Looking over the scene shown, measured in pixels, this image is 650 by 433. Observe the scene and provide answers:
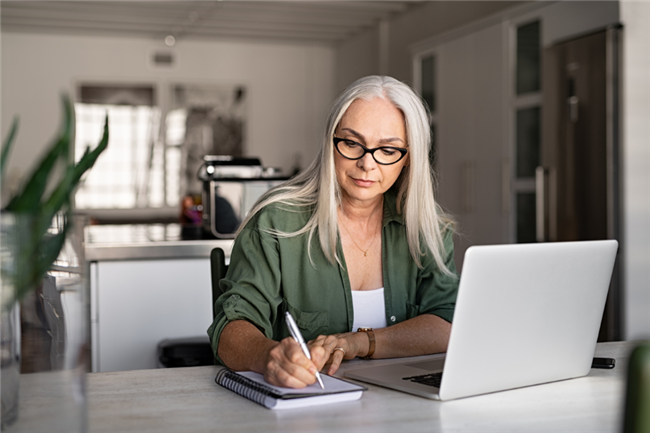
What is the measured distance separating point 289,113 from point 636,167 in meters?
5.58

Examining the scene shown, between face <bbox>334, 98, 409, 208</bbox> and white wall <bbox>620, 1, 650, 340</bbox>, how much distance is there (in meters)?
2.28

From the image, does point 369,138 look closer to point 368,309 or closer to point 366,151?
point 366,151

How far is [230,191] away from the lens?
2641 mm

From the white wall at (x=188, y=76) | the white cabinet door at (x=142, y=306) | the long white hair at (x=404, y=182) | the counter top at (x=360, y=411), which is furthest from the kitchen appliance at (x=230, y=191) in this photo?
the white wall at (x=188, y=76)

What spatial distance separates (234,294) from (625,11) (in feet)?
9.44

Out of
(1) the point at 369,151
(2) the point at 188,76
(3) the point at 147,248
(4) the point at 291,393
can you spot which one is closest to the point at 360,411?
(4) the point at 291,393

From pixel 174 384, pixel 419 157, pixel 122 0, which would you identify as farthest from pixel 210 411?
pixel 122 0

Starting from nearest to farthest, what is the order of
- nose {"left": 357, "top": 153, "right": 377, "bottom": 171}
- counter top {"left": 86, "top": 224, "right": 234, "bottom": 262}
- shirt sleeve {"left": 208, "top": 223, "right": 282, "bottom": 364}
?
1. shirt sleeve {"left": 208, "top": 223, "right": 282, "bottom": 364}
2. nose {"left": 357, "top": 153, "right": 377, "bottom": 171}
3. counter top {"left": 86, "top": 224, "right": 234, "bottom": 262}

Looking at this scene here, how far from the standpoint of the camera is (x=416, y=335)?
57.6 inches

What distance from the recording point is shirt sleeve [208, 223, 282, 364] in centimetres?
137

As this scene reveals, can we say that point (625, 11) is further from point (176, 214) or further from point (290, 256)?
point (176, 214)

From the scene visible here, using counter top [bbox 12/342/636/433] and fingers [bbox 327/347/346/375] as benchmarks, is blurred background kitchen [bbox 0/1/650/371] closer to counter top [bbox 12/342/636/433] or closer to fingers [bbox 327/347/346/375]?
fingers [bbox 327/347/346/375]

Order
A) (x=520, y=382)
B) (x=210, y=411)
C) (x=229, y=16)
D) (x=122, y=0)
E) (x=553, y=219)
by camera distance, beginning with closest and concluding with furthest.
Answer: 1. (x=210, y=411)
2. (x=520, y=382)
3. (x=553, y=219)
4. (x=122, y=0)
5. (x=229, y=16)

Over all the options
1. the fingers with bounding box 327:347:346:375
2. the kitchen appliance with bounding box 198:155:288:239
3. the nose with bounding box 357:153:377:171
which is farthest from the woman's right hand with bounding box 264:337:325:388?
the kitchen appliance with bounding box 198:155:288:239
